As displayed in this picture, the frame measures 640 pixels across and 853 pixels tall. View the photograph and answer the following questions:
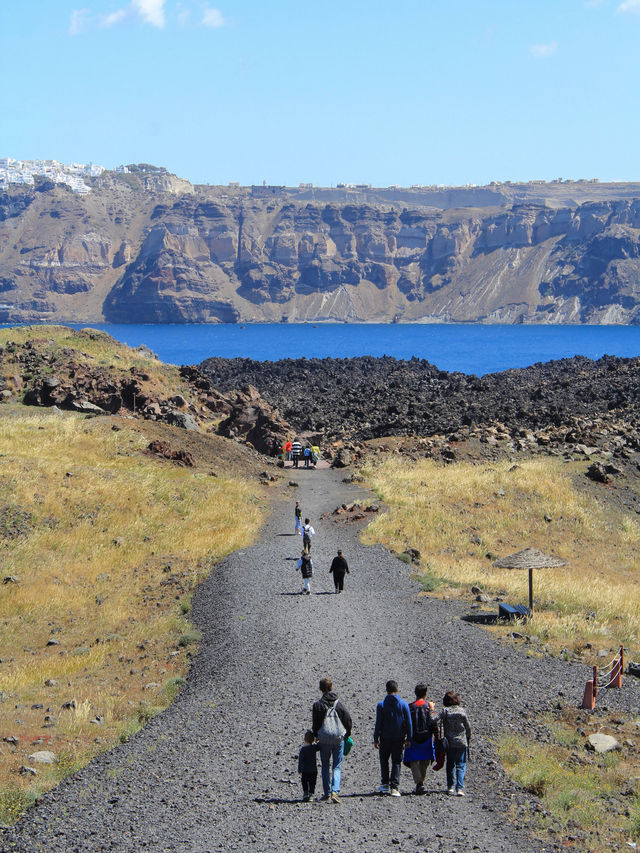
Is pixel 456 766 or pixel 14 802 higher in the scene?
pixel 456 766

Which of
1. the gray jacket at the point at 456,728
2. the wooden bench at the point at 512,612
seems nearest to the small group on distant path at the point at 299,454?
the wooden bench at the point at 512,612

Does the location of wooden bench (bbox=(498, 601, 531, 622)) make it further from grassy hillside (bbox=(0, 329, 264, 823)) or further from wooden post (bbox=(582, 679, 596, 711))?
grassy hillside (bbox=(0, 329, 264, 823))

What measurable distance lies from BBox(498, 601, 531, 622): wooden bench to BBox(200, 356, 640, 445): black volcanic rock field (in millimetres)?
28582

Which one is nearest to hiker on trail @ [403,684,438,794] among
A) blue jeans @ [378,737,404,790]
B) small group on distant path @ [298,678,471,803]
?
small group on distant path @ [298,678,471,803]

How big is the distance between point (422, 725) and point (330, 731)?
1.27m

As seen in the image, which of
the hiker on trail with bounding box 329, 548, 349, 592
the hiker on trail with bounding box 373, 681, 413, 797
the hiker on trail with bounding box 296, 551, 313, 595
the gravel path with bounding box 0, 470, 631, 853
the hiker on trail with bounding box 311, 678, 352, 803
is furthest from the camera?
the hiker on trail with bounding box 329, 548, 349, 592

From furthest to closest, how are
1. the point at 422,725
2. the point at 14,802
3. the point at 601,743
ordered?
the point at 601,743 → the point at 14,802 → the point at 422,725

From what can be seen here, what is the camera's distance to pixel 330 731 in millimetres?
11062

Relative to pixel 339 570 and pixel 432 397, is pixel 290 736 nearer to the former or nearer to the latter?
pixel 339 570

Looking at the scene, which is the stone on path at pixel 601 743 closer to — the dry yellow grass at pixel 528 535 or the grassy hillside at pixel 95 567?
the dry yellow grass at pixel 528 535

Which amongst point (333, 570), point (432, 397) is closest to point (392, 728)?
point (333, 570)

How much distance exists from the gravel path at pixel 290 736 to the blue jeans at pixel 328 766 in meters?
0.23

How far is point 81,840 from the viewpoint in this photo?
422 inches

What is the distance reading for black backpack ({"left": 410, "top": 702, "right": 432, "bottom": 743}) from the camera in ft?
37.6
